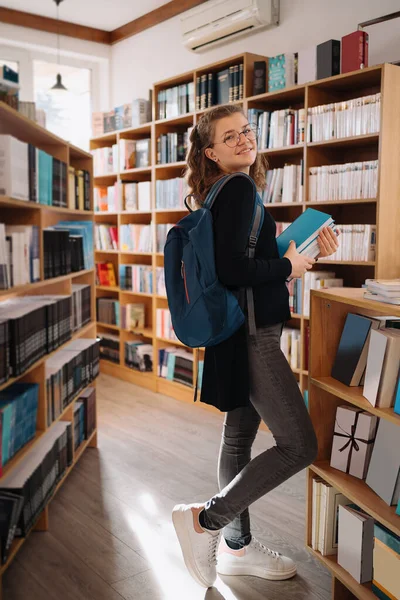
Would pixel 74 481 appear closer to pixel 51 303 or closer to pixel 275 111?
pixel 51 303

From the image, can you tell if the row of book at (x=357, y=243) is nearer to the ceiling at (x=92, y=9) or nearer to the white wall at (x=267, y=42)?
the white wall at (x=267, y=42)

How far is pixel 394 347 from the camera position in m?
1.79

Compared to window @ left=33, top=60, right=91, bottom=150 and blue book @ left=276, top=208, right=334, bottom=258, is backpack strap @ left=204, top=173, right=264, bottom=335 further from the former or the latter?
window @ left=33, top=60, right=91, bottom=150

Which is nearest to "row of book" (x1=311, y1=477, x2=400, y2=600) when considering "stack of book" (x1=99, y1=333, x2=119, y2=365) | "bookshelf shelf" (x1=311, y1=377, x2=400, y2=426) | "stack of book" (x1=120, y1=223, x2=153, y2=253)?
"bookshelf shelf" (x1=311, y1=377, x2=400, y2=426)

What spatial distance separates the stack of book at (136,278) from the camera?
16.4 feet

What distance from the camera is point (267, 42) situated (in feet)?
14.0

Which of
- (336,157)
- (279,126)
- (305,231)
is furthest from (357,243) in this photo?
(305,231)

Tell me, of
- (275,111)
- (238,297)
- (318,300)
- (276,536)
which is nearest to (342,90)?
(275,111)

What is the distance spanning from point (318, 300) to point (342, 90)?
1.99 metres

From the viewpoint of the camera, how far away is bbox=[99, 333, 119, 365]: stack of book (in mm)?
5438

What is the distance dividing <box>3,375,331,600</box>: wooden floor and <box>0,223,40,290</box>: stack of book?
1.06 meters

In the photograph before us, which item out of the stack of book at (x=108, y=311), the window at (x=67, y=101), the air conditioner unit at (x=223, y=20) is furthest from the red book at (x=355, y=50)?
the window at (x=67, y=101)

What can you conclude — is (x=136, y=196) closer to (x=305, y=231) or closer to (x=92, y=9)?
(x=92, y=9)

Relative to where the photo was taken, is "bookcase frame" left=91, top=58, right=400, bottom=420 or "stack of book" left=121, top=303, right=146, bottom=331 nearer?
"bookcase frame" left=91, top=58, right=400, bottom=420
